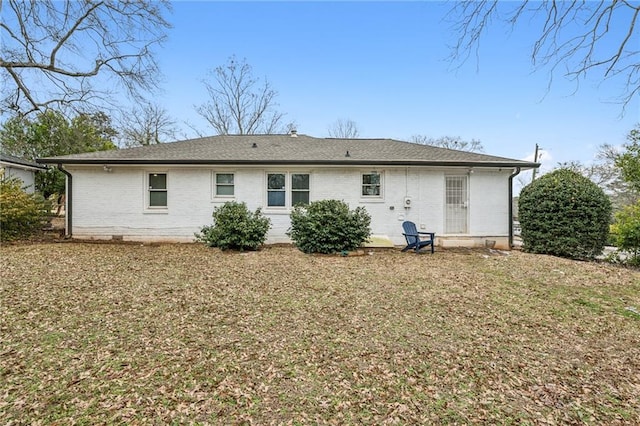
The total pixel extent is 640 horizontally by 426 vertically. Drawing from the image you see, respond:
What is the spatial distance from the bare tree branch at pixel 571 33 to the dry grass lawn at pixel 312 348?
133 inches

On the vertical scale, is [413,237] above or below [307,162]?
below

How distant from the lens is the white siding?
9.89 metres

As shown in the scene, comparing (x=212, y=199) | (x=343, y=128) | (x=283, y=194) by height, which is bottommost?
(x=212, y=199)

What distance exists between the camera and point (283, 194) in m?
10.1

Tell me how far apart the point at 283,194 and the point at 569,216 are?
28.1 feet

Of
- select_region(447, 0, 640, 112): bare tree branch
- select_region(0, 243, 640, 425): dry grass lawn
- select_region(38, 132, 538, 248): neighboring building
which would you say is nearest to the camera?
select_region(0, 243, 640, 425): dry grass lawn

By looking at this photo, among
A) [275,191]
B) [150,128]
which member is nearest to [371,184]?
[275,191]

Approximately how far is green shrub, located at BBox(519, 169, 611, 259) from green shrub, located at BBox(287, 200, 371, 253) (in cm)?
520

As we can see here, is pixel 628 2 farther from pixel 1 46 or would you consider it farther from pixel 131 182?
pixel 1 46

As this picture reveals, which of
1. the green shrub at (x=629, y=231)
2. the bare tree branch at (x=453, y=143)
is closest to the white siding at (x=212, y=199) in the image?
the green shrub at (x=629, y=231)

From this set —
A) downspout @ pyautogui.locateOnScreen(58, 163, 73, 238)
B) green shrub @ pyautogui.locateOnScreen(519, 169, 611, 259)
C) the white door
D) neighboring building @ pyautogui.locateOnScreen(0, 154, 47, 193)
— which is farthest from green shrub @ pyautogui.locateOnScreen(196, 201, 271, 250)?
neighboring building @ pyautogui.locateOnScreen(0, 154, 47, 193)

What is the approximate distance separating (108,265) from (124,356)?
457cm

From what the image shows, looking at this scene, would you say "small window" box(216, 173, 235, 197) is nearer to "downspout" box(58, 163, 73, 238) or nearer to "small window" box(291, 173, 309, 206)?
"small window" box(291, 173, 309, 206)

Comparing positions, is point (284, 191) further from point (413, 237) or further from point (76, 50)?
point (76, 50)
